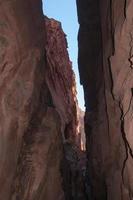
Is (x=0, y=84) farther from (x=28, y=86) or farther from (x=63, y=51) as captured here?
(x=63, y=51)

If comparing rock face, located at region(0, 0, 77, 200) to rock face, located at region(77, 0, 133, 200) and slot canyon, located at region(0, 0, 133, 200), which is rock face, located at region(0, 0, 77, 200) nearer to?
slot canyon, located at region(0, 0, 133, 200)

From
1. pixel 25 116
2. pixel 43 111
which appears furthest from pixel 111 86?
pixel 43 111

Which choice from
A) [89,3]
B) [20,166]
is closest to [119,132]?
[20,166]

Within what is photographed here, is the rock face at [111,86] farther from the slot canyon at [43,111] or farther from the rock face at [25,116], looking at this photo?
the rock face at [25,116]

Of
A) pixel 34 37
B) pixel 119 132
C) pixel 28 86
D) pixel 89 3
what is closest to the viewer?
pixel 119 132

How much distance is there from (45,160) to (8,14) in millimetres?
4433

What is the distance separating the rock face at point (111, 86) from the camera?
5824 mm

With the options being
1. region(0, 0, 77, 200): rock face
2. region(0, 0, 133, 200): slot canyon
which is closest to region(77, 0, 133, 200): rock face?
region(0, 0, 133, 200): slot canyon

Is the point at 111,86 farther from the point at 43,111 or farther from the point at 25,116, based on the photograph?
the point at 43,111

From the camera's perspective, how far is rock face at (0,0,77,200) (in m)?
7.81

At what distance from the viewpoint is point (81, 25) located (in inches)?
569

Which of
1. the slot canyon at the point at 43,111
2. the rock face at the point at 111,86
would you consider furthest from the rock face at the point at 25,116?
the rock face at the point at 111,86

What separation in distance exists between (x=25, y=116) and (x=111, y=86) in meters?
2.42

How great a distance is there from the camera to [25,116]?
29.1ft
